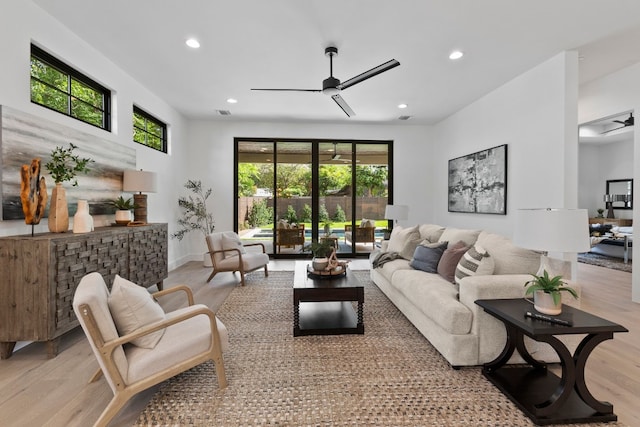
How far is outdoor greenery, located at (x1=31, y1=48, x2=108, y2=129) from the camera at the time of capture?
2.98 m

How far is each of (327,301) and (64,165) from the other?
9.53 feet

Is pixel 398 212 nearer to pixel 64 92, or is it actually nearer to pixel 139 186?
pixel 139 186

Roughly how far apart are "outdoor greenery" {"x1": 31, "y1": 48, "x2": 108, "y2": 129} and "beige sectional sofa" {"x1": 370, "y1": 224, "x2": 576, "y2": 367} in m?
4.08

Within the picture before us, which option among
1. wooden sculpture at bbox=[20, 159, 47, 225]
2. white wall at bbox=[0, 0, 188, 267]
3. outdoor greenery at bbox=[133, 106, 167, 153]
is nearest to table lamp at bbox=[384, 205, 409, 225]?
white wall at bbox=[0, 0, 188, 267]

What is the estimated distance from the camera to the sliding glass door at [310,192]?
22.3 feet

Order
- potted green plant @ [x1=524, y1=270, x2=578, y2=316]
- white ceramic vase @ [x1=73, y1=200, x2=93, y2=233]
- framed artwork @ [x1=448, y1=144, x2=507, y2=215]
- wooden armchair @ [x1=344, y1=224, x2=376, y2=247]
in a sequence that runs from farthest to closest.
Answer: wooden armchair @ [x1=344, y1=224, x2=376, y2=247]
framed artwork @ [x1=448, y1=144, x2=507, y2=215]
white ceramic vase @ [x1=73, y1=200, x2=93, y2=233]
potted green plant @ [x1=524, y1=270, x2=578, y2=316]

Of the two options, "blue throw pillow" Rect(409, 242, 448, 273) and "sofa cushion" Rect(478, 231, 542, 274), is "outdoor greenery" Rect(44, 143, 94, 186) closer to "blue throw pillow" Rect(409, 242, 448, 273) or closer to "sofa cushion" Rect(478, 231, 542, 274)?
"blue throw pillow" Rect(409, 242, 448, 273)

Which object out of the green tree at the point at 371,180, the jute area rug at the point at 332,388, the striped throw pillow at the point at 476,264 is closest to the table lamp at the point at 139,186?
the jute area rug at the point at 332,388

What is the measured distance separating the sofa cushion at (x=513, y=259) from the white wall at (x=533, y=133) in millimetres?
1426

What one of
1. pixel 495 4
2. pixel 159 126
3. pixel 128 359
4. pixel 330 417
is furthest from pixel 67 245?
pixel 495 4

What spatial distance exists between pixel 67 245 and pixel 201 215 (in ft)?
12.1

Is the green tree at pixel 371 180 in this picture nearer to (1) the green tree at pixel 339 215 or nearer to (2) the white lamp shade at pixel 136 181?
(1) the green tree at pixel 339 215

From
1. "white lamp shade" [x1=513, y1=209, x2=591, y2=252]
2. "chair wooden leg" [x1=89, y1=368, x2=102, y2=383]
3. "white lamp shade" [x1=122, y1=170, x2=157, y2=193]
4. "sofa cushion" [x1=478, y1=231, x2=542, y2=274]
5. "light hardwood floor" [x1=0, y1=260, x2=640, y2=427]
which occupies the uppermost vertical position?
"white lamp shade" [x1=122, y1=170, x2=157, y2=193]

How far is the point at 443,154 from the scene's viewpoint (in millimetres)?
6535
